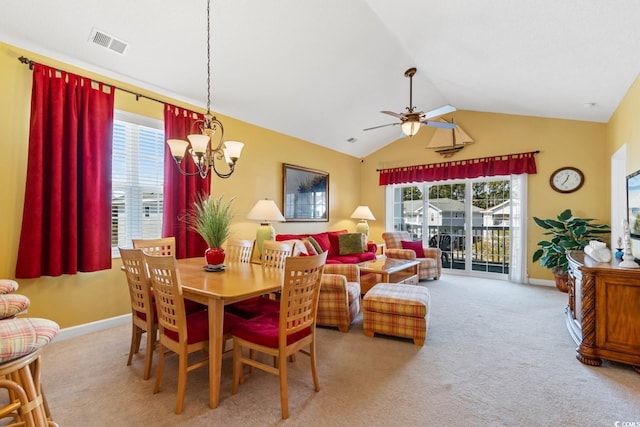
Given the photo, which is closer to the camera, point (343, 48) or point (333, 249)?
point (343, 48)

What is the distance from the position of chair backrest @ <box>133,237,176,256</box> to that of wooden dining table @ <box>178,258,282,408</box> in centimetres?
68

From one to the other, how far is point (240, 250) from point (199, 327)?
4.11 ft

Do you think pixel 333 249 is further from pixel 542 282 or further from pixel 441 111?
pixel 542 282

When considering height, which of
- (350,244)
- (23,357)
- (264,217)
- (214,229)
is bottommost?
(23,357)

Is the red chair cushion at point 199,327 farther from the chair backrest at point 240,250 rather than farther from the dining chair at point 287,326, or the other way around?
the chair backrest at point 240,250

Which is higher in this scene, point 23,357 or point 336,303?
point 23,357

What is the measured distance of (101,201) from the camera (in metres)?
3.12

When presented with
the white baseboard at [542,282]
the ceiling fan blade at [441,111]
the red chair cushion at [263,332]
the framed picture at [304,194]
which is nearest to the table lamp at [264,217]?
the framed picture at [304,194]

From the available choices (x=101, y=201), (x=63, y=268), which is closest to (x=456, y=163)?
(x=101, y=201)

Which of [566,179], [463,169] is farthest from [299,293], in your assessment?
[566,179]

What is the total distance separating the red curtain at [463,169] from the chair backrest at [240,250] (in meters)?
4.54

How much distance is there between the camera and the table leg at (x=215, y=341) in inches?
72.2

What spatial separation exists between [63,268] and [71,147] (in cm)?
118

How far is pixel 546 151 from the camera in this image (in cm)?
523
